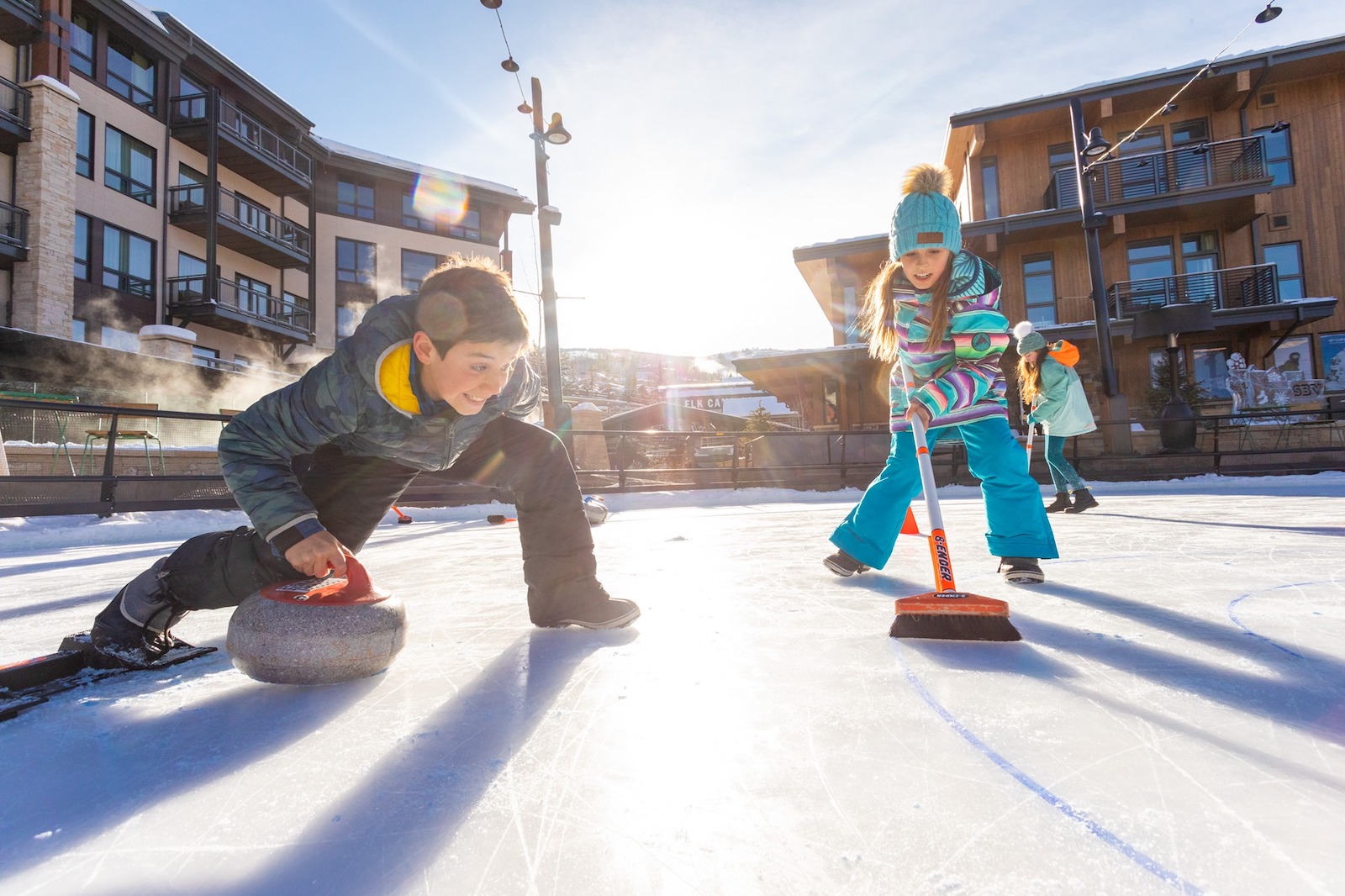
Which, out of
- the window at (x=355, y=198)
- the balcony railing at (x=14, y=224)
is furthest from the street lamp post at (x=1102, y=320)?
the window at (x=355, y=198)

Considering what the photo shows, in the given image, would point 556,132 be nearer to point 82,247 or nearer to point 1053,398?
point 1053,398

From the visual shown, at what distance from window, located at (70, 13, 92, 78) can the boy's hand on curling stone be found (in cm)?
2031

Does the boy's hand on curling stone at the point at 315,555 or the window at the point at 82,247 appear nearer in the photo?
the boy's hand on curling stone at the point at 315,555

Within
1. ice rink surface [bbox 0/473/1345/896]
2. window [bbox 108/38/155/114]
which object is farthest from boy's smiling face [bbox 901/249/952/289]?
window [bbox 108/38/155/114]

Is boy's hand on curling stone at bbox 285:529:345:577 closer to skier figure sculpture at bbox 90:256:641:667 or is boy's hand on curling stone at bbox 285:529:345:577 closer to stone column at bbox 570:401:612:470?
skier figure sculpture at bbox 90:256:641:667

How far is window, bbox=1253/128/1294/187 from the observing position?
15.4 m

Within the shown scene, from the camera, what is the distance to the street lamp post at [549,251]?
34.7ft

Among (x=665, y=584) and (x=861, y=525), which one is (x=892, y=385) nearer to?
(x=861, y=525)

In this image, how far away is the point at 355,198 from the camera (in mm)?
22906

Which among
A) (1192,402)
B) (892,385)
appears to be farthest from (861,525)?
(1192,402)

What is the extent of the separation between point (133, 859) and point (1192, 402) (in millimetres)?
16975

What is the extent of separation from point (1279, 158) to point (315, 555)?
21934 millimetres

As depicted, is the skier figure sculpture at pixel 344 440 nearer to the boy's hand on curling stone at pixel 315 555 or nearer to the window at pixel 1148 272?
the boy's hand on curling stone at pixel 315 555

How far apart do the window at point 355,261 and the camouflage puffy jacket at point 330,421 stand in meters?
23.6
